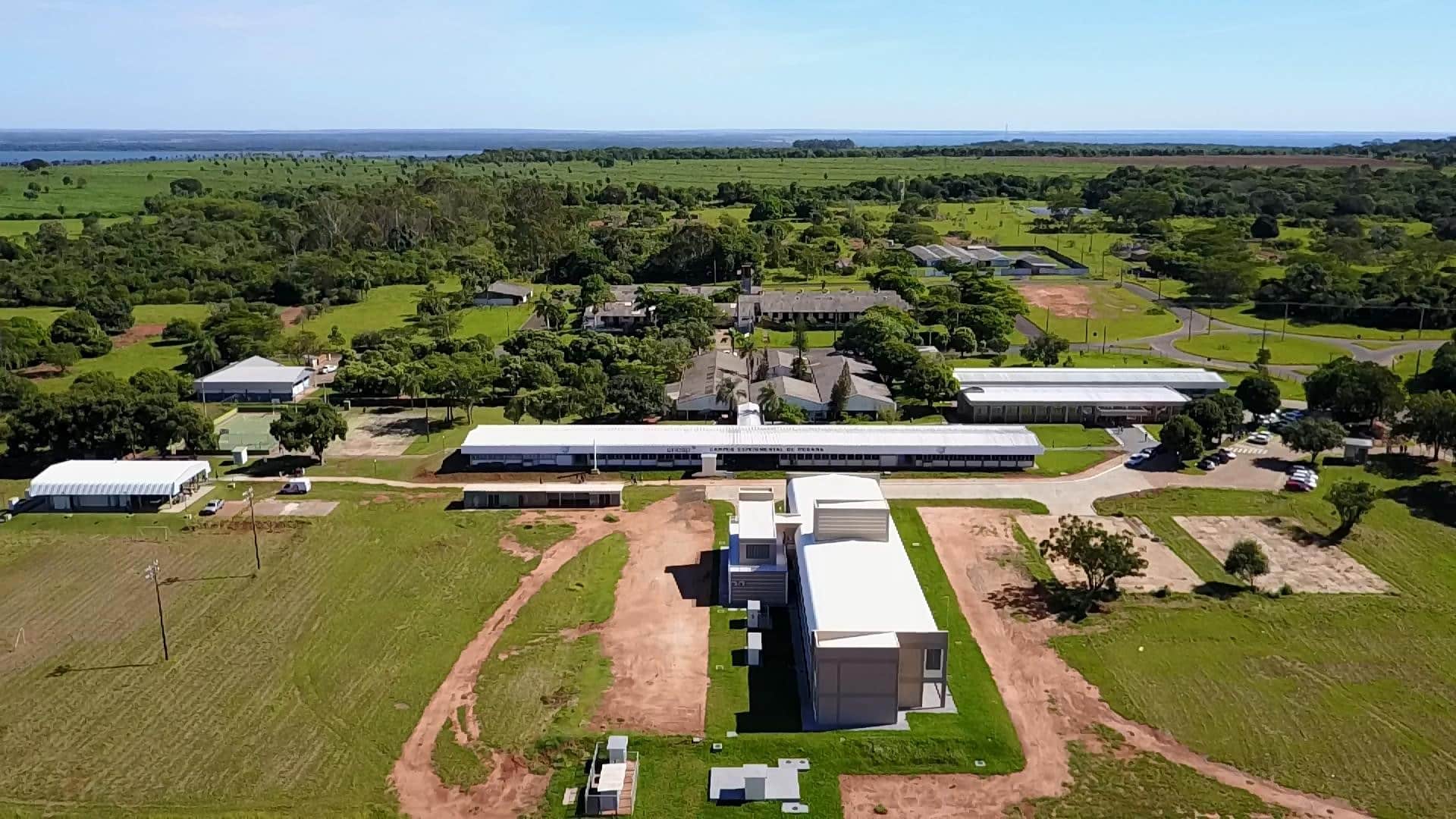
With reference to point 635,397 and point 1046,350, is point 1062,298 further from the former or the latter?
point 635,397

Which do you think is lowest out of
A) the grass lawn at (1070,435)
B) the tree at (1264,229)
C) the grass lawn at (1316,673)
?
the grass lawn at (1316,673)

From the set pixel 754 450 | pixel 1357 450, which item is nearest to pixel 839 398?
pixel 754 450

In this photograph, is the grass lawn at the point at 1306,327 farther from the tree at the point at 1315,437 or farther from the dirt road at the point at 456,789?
the dirt road at the point at 456,789

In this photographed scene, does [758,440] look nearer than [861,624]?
No

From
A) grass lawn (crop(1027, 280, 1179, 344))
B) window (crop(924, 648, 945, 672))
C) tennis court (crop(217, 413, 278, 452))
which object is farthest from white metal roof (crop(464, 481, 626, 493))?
grass lawn (crop(1027, 280, 1179, 344))

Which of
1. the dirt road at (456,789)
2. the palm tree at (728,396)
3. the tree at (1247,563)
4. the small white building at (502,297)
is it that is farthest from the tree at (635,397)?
the small white building at (502,297)

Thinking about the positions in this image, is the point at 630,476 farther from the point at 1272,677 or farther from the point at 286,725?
the point at 1272,677

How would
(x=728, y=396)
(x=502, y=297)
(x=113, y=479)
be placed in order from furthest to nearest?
(x=502, y=297) → (x=728, y=396) → (x=113, y=479)
